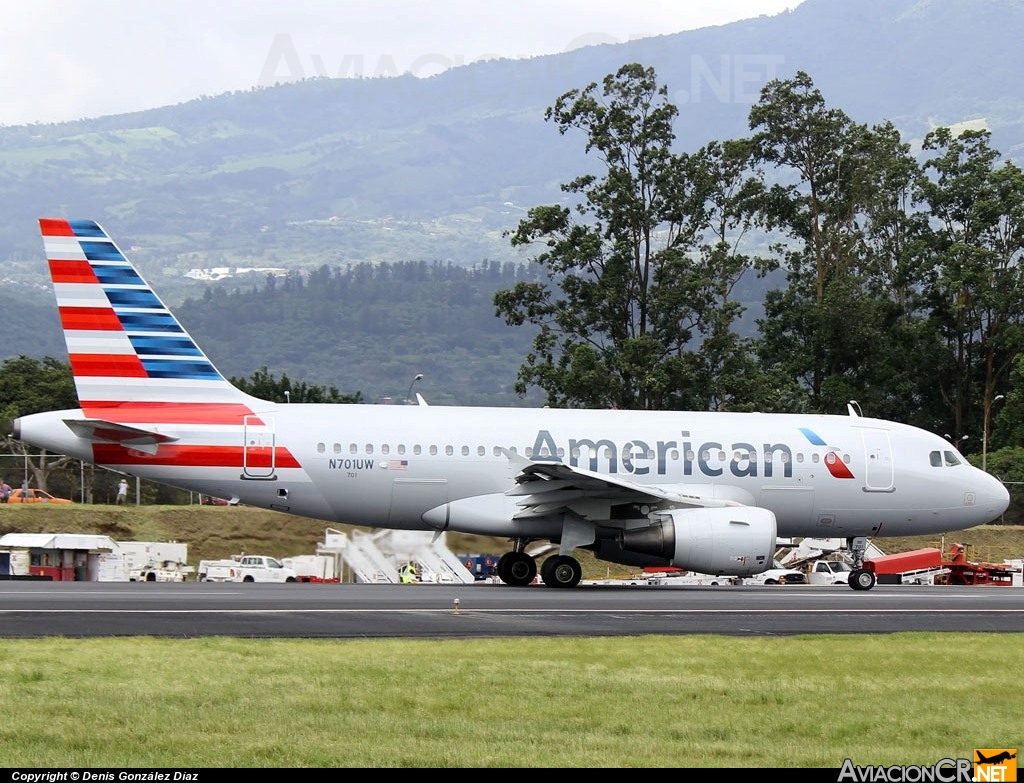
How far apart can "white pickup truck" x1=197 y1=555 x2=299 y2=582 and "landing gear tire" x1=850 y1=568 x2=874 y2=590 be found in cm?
1180

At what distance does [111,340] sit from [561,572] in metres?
8.94

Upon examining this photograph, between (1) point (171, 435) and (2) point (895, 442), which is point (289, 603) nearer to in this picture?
(1) point (171, 435)

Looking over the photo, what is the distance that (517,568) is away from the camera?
89.9 feet

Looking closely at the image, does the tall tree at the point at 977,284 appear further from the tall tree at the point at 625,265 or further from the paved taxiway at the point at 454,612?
the paved taxiway at the point at 454,612

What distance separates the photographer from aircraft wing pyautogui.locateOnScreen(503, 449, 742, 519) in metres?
24.8

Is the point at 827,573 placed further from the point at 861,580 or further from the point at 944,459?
the point at 861,580

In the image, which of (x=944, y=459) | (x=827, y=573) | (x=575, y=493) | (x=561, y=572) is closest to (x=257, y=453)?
(x=575, y=493)

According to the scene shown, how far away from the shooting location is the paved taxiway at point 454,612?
1684 cm

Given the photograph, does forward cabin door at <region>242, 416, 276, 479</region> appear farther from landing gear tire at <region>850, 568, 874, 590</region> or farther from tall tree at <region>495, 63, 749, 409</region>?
tall tree at <region>495, 63, 749, 409</region>

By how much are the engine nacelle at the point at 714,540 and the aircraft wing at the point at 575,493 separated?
585mm

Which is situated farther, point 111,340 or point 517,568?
point 517,568

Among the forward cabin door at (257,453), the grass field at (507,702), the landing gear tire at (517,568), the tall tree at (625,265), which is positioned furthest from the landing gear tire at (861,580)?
the tall tree at (625,265)

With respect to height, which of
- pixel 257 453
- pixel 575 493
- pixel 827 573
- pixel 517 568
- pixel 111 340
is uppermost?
pixel 111 340

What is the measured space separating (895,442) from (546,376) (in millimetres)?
31199
